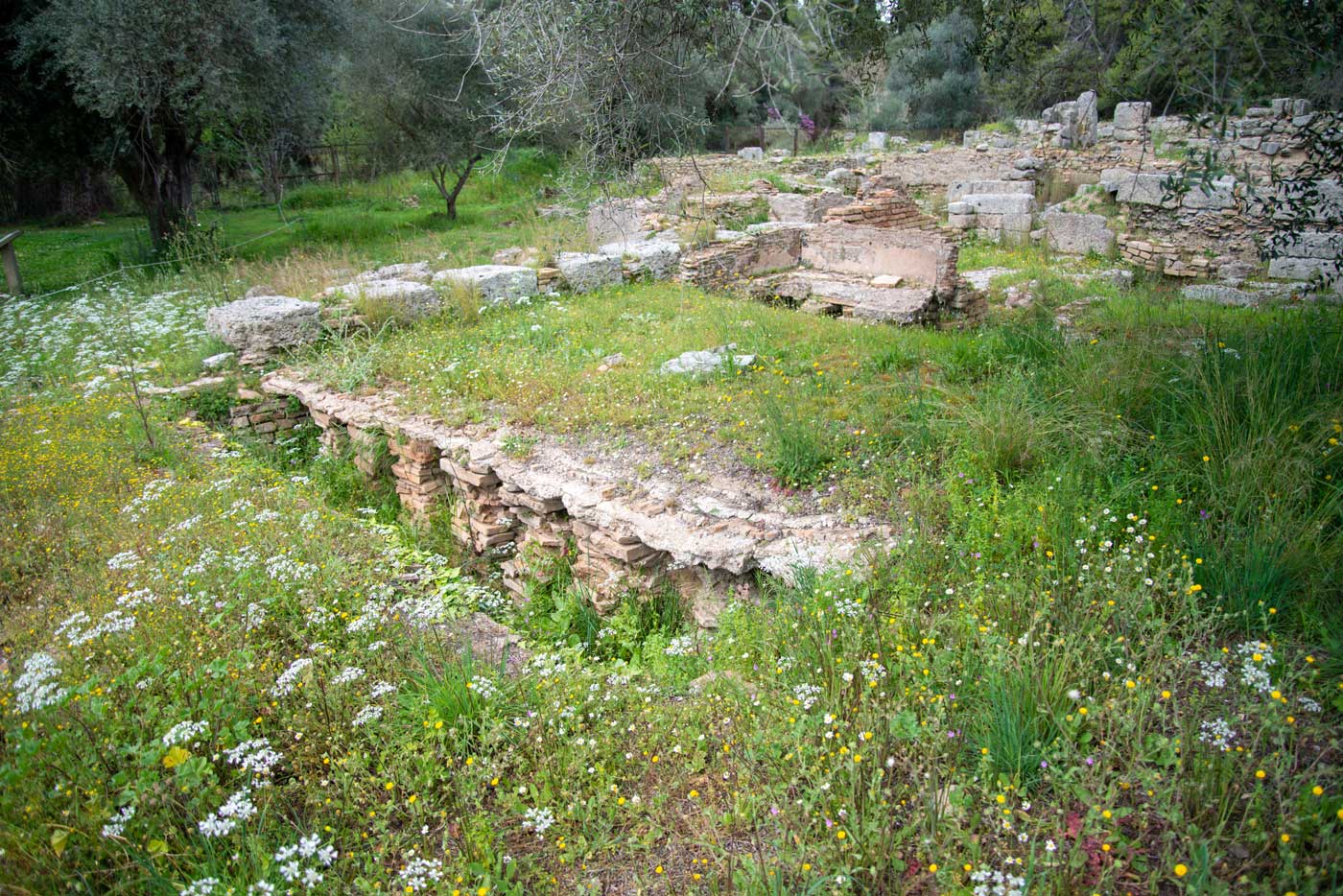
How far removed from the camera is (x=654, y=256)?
11703 millimetres

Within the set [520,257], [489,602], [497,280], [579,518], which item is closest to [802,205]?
[520,257]

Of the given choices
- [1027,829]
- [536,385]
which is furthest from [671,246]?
[1027,829]

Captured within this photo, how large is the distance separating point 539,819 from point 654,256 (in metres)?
9.83

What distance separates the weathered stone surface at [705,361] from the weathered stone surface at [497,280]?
11.9ft

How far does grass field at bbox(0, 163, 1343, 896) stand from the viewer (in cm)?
254

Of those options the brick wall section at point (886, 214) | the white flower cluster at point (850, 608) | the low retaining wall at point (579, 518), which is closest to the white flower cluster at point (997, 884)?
the white flower cluster at point (850, 608)

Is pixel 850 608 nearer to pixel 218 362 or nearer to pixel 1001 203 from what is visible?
pixel 218 362

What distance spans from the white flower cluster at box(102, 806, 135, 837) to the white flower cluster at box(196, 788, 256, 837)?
0.22 metres

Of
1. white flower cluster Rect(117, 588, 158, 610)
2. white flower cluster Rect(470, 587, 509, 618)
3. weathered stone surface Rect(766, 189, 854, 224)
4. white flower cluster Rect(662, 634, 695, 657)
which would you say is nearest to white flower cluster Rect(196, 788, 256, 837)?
white flower cluster Rect(117, 588, 158, 610)

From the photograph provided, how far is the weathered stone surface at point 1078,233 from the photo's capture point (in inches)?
531

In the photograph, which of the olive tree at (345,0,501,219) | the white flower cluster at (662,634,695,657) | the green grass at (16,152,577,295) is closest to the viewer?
the white flower cluster at (662,634,695,657)

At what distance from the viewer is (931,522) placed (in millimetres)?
4207

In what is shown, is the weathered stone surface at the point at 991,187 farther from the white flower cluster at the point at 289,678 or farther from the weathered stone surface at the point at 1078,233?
the white flower cluster at the point at 289,678

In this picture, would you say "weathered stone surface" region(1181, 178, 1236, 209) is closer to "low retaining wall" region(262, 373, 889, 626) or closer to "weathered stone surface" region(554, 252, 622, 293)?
"weathered stone surface" region(554, 252, 622, 293)
